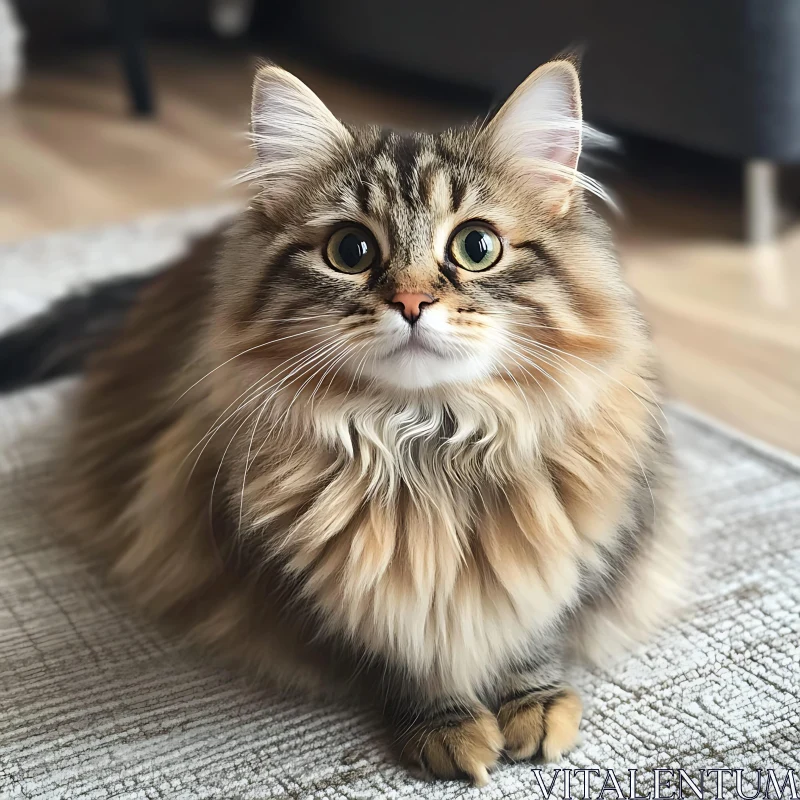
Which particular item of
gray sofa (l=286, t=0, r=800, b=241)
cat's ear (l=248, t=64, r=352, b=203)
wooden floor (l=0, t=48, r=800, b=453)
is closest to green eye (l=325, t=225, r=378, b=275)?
cat's ear (l=248, t=64, r=352, b=203)

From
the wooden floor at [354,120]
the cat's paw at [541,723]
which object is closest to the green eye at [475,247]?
the wooden floor at [354,120]

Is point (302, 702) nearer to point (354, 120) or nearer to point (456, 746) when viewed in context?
point (456, 746)

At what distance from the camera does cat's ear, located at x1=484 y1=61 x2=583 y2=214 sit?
3.66 ft

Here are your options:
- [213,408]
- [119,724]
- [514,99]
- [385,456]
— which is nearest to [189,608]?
[119,724]

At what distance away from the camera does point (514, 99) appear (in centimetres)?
111

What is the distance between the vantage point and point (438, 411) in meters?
1.12

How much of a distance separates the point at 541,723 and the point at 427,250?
1.85 feet

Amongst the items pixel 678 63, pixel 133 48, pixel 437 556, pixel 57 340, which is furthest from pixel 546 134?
pixel 133 48

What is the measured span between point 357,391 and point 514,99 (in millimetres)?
372

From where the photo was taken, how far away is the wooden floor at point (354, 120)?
2084 mm

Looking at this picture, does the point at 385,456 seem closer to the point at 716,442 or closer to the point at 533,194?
the point at 533,194

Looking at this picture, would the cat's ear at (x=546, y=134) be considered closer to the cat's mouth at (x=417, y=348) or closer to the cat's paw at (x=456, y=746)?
the cat's mouth at (x=417, y=348)

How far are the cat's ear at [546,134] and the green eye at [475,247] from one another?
0.34 ft

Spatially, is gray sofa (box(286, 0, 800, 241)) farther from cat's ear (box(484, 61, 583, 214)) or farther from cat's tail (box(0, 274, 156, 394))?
cat's ear (box(484, 61, 583, 214))
